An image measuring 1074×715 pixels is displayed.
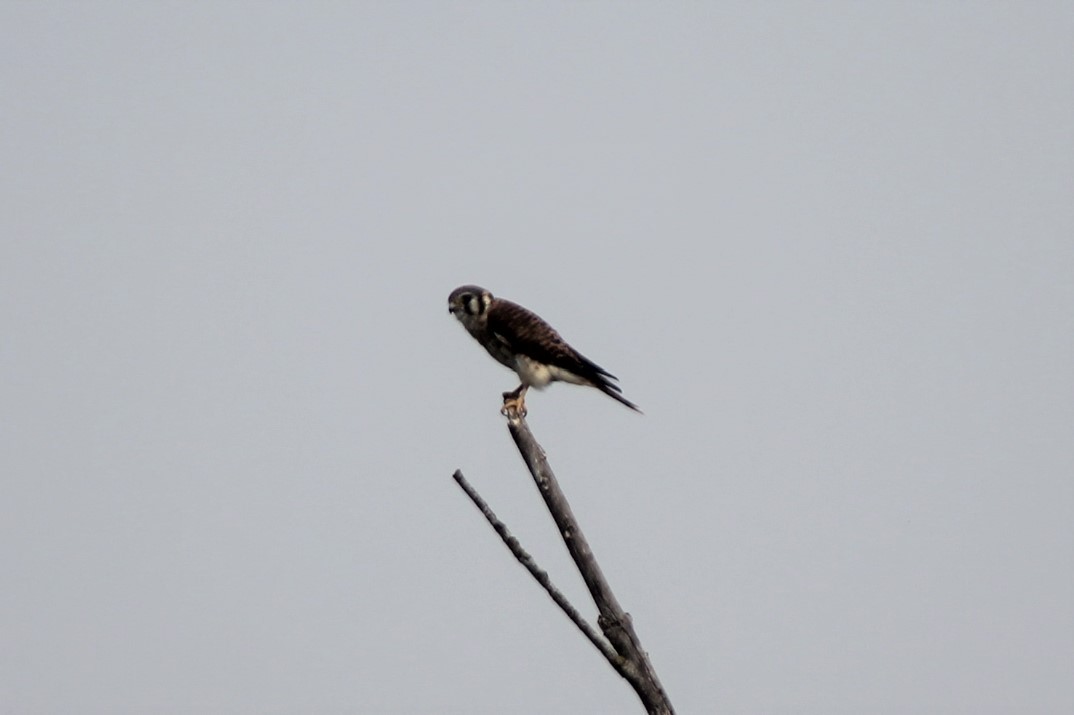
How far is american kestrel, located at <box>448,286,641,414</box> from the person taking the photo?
24.0ft

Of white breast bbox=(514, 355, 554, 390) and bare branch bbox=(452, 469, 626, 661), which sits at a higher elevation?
white breast bbox=(514, 355, 554, 390)

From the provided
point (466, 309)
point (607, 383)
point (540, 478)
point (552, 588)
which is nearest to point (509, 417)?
point (540, 478)

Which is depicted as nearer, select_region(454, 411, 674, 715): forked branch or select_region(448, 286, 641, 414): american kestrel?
select_region(454, 411, 674, 715): forked branch

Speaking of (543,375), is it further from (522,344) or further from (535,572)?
(535,572)

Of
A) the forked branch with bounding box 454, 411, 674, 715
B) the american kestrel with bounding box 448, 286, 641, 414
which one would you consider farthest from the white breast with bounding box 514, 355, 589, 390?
the forked branch with bounding box 454, 411, 674, 715

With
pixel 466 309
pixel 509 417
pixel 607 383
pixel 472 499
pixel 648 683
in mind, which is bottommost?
pixel 648 683

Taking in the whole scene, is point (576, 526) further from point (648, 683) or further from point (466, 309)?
point (466, 309)

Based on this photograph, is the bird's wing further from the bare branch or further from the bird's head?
the bare branch

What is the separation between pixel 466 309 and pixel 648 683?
381 centimetres

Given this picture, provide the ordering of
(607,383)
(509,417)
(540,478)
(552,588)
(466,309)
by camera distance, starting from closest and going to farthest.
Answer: (552,588) → (540,478) → (509,417) → (607,383) → (466,309)

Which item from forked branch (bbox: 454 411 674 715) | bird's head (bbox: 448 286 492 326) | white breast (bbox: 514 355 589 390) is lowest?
forked branch (bbox: 454 411 674 715)

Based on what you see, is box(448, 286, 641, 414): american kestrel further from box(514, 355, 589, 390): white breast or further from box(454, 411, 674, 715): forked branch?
box(454, 411, 674, 715): forked branch

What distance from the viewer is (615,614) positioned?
443 cm

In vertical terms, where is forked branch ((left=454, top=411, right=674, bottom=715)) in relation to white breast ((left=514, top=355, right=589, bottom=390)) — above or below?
below
